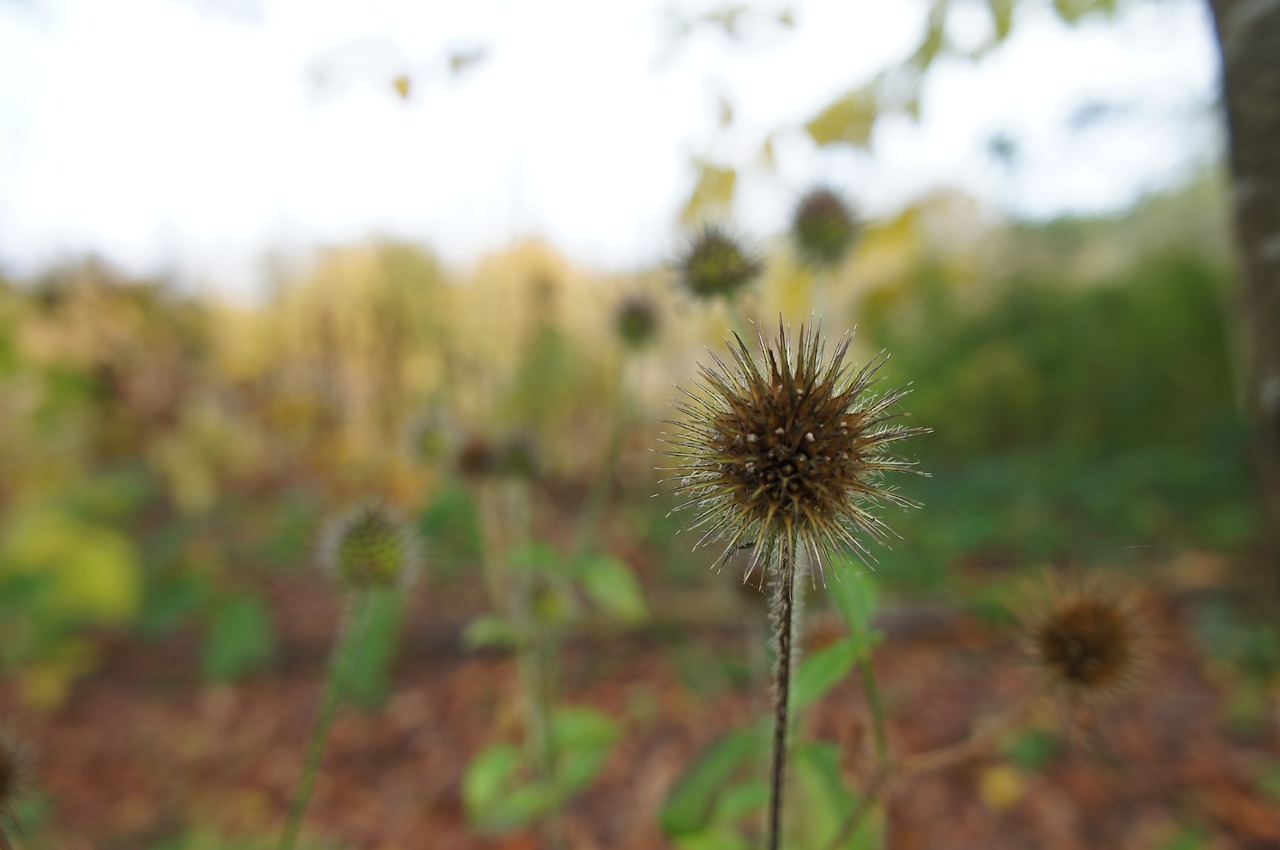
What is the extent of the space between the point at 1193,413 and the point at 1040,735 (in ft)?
10.4

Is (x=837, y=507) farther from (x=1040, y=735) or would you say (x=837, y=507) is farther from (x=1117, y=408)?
(x=1117, y=408)

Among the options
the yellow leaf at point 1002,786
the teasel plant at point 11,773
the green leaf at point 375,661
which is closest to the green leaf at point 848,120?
the teasel plant at point 11,773

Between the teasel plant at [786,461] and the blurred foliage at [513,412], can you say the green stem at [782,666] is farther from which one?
the blurred foliage at [513,412]

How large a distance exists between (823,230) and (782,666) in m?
1.35

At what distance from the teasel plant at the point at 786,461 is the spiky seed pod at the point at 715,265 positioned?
0.75 meters

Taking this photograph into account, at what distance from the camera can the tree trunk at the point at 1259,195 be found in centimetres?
98

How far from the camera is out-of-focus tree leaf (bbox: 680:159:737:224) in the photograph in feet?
4.87

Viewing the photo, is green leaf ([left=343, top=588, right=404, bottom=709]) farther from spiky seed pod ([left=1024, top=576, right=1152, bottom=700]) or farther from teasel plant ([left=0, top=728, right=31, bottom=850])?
spiky seed pod ([left=1024, top=576, right=1152, bottom=700])

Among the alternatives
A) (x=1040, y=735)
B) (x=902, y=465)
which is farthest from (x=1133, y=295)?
(x=902, y=465)

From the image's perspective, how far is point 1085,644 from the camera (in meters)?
1.03

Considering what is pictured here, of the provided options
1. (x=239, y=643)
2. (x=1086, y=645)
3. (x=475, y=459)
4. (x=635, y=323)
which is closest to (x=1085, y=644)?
(x=1086, y=645)

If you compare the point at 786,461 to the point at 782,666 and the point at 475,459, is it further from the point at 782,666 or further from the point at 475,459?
the point at 475,459

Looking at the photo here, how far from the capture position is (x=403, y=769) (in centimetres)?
293

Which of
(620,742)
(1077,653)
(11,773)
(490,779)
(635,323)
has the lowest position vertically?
(620,742)
